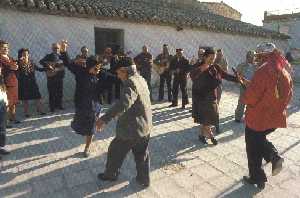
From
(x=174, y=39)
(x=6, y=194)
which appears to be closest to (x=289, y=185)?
(x=6, y=194)

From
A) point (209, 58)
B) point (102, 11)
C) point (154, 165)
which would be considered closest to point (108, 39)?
point (102, 11)

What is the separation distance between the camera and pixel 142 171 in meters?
4.38

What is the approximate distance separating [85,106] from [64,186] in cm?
133

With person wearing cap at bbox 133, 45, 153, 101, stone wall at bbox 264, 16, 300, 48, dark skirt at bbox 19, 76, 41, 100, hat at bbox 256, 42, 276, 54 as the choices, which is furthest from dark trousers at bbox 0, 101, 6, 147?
stone wall at bbox 264, 16, 300, 48

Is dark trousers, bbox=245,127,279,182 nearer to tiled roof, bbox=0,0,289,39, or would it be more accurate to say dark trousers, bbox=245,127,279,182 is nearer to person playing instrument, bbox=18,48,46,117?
person playing instrument, bbox=18,48,46,117

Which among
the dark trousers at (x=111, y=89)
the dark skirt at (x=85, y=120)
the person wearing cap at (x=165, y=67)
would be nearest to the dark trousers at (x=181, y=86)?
the person wearing cap at (x=165, y=67)

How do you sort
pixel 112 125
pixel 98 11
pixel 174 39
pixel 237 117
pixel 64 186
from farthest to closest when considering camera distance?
pixel 174 39, pixel 98 11, pixel 237 117, pixel 112 125, pixel 64 186

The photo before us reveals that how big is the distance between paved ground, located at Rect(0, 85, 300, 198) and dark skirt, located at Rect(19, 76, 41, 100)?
2.02 feet

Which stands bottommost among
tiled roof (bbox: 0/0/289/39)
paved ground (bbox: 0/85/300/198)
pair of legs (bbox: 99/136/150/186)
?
paved ground (bbox: 0/85/300/198)

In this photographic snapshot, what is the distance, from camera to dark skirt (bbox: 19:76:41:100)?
25.4 feet

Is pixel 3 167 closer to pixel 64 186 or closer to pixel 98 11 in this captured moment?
pixel 64 186

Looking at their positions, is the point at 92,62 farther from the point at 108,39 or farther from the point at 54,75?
the point at 108,39

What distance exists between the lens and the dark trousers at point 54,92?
8.58m

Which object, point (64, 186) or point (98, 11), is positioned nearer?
point (64, 186)
